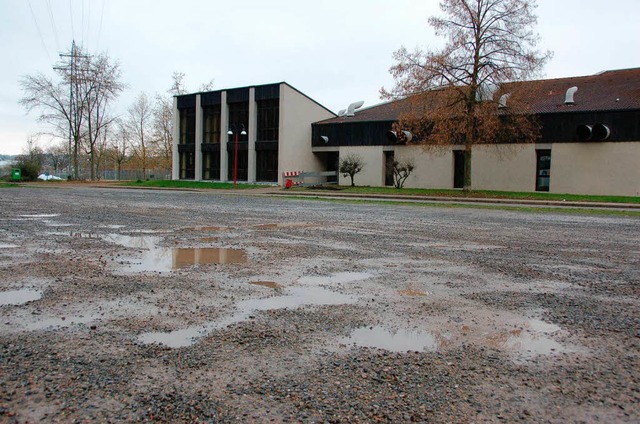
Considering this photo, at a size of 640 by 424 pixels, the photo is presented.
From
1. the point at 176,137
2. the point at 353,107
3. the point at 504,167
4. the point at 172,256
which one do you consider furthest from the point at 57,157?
the point at 172,256

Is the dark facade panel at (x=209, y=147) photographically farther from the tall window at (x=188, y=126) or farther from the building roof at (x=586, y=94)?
the building roof at (x=586, y=94)

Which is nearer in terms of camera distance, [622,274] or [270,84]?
[622,274]

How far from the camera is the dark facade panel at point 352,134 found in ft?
145

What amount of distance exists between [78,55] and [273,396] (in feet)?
197

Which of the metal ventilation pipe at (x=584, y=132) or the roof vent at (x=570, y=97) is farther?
the roof vent at (x=570, y=97)

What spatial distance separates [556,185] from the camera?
3653cm

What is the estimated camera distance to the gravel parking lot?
300 cm

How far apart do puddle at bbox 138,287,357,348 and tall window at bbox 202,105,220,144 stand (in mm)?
47457

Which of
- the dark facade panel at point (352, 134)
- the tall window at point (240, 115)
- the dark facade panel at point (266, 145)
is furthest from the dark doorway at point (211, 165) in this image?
the dark facade panel at point (352, 134)

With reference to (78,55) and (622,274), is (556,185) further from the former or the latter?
(78,55)

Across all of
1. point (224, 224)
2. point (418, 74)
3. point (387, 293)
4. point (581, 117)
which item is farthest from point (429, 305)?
point (581, 117)

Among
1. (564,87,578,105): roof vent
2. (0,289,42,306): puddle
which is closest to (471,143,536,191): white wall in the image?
(564,87,578,105): roof vent

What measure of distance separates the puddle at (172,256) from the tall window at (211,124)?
143 feet

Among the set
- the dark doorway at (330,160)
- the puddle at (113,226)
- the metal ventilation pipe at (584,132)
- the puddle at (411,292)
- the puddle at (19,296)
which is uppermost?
the metal ventilation pipe at (584,132)
